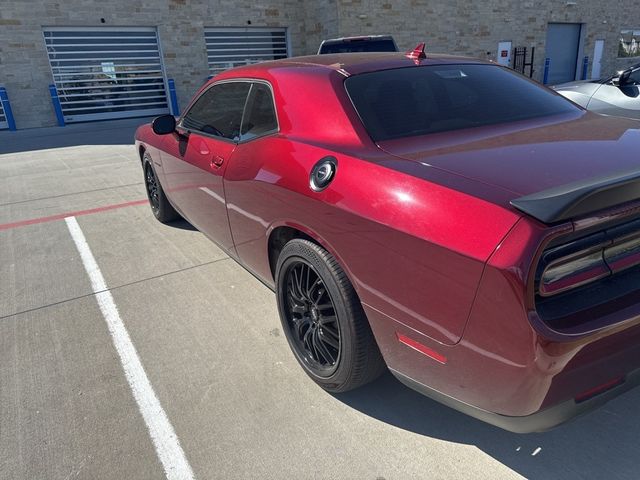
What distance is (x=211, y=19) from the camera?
59.5 ft

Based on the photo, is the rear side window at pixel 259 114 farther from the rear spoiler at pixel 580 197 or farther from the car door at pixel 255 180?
the rear spoiler at pixel 580 197

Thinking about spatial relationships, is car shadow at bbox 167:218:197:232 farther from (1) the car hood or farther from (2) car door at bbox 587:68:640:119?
(2) car door at bbox 587:68:640:119

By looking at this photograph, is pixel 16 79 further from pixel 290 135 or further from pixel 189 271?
pixel 290 135

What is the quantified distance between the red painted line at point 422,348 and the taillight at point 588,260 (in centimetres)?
43

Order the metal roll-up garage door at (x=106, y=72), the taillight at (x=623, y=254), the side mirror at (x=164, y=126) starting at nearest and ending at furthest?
the taillight at (x=623, y=254) < the side mirror at (x=164, y=126) < the metal roll-up garage door at (x=106, y=72)

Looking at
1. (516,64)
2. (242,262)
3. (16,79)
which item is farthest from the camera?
(516,64)

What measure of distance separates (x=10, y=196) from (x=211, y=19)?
535 inches

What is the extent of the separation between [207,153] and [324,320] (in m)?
1.64

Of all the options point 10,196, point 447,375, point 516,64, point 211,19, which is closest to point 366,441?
point 447,375

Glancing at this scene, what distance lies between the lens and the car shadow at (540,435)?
195 cm

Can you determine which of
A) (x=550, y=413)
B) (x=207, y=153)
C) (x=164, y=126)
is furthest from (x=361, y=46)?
(x=550, y=413)

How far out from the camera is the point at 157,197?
5.20 metres

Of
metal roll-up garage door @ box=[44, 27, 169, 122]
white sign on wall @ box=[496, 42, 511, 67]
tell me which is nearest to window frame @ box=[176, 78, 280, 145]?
metal roll-up garage door @ box=[44, 27, 169, 122]

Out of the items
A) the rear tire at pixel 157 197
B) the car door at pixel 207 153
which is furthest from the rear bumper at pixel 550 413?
the rear tire at pixel 157 197
